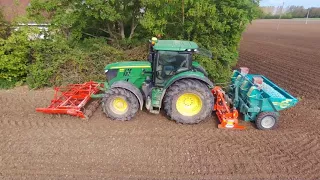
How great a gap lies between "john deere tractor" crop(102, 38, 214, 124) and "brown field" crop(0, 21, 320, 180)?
11.9 inches

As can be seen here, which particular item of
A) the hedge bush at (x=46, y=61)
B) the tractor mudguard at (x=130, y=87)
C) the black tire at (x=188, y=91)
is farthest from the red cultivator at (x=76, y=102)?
the black tire at (x=188, y=91)

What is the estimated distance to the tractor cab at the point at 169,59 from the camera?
519cm

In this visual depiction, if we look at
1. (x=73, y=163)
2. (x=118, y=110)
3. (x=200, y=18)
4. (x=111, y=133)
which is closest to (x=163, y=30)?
(x=200, y=18)

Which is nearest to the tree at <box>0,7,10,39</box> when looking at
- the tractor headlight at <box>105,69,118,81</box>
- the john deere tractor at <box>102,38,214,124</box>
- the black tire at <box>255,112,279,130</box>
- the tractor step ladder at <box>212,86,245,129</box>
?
the tractor headlight at <box>105,69,118,81</box>

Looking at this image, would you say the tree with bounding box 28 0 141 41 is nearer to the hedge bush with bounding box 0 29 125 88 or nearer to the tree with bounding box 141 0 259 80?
the hedge bush with bounding box 0 29 125 88

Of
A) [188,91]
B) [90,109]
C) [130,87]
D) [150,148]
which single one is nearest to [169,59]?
[188,91]

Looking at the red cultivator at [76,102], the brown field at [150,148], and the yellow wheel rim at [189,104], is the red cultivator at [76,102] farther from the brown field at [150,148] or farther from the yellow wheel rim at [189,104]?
the yellow wheel rim at [189,104]

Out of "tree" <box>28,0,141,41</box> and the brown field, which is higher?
"tree" <box>28,0,141,41</box>

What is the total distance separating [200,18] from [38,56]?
5.40 metres

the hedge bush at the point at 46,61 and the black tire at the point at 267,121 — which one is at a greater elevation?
the hedge bush at the point at 46,61

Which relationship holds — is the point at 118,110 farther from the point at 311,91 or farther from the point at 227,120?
the point at 311,91

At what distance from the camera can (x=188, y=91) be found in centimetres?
527

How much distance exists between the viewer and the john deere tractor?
5.27 metres

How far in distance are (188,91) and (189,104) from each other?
37 centimetres
